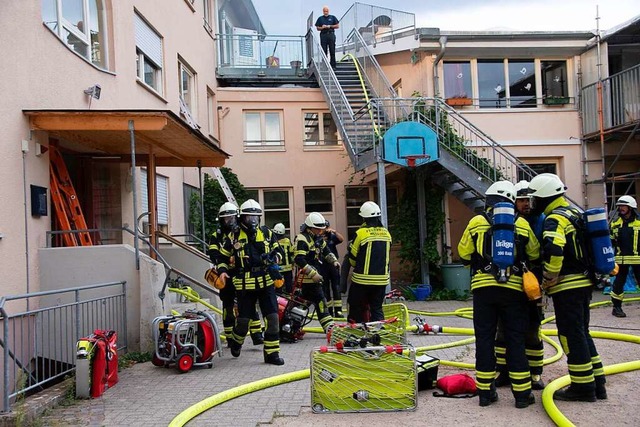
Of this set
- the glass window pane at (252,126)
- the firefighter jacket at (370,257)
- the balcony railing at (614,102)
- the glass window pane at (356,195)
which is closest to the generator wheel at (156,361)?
the firefighter jacket at (370,257)

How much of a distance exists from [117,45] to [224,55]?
27.8 ft

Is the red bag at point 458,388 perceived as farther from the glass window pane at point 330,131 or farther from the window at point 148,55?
the glass window pane at point 330,131

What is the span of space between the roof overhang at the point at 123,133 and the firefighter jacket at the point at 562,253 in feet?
16.1

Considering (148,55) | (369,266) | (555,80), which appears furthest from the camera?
(555,80)

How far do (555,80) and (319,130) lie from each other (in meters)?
6.55

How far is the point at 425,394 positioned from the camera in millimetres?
6164

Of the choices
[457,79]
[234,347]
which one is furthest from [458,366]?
[457,79]

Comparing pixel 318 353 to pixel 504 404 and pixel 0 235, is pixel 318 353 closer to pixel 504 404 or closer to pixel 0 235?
pixel 504 404

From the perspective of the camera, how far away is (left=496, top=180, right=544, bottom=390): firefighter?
5.93m

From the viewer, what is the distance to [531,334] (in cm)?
598

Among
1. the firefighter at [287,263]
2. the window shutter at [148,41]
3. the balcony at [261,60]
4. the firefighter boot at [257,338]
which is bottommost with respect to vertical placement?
the firefighter boot at [257,338]

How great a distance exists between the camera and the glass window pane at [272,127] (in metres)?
18.2

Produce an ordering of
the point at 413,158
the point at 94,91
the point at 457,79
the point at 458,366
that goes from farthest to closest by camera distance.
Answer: the point at 457,79, the point at 413,158, the point at 94,91, the point at 458,366

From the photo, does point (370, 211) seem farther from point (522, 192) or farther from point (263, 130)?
point (263, 130)
